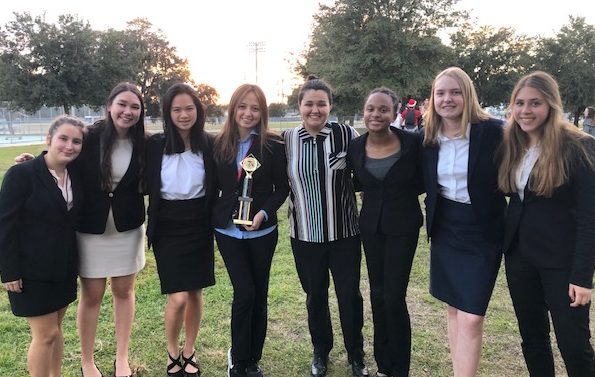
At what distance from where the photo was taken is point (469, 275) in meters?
2.95

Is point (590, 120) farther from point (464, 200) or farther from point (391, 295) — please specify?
point (391, 295)

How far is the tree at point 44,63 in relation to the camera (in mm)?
21469

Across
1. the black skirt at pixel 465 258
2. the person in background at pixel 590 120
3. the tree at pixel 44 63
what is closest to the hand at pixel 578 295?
the black skirt at pixel 465 258

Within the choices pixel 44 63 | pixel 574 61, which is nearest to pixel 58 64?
pixel 44 63

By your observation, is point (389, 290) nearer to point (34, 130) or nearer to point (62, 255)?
point (62, 255)

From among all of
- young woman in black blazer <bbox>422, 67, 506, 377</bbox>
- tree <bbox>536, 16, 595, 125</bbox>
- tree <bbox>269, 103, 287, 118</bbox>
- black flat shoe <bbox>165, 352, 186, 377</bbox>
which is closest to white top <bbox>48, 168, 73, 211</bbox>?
black flat shoe <bbox>165, 352, 186, 377</bbox>

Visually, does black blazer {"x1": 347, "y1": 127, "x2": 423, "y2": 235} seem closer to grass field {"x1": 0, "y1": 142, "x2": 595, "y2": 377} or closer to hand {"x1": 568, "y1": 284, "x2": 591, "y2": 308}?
hand {"x1": 568, "y1": 284, "x2": 591, "y2": 308}

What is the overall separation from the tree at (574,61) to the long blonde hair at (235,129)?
32.7 m

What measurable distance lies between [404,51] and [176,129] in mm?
28872

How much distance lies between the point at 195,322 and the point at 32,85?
21932 mm

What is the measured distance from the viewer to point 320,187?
3303 millimetres

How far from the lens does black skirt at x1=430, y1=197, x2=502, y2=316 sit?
291 cm

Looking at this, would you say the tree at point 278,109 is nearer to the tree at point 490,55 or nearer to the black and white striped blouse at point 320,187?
the tree at point 490,55

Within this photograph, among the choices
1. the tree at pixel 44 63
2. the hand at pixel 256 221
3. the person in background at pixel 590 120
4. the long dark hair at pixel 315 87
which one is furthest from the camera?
the tree at pixel 44 63
